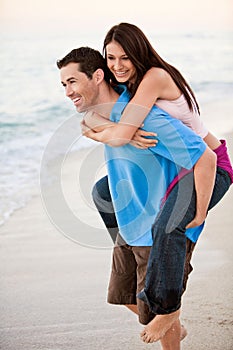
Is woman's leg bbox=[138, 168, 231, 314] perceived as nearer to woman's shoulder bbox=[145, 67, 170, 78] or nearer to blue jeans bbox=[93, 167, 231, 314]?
blue jeans bbox=[93, 167, 231, 314]

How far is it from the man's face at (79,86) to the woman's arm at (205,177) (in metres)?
0.30

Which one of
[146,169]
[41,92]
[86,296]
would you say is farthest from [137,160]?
[41,92]

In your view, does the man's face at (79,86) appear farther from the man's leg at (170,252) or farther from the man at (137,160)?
the man's leg at (170,252)

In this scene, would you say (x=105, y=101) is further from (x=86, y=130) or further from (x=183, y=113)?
(x=183, y=113)

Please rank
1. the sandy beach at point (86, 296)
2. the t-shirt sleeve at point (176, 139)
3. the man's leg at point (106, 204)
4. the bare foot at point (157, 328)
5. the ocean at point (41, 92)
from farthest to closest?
the ocean at point (41, 92)
the sandy beach at point (86, 296)
the man's leg at point (106, 204)
the bare foot at point (157, 328)
the t-shirt sleeve at point (176, 139)

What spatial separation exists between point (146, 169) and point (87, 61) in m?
0.30

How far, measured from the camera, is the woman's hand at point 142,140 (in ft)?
5.21

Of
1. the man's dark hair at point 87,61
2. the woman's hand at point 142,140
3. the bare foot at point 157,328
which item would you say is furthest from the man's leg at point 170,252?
the man's dark hair at point 87,61

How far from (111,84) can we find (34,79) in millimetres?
3655

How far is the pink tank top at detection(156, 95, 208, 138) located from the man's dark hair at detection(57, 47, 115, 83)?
16cm

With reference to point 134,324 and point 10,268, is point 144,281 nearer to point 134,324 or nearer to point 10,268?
point 134,324

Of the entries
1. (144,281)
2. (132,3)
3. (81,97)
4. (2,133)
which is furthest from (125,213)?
(2,133)

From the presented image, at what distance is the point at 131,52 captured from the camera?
1.60 m

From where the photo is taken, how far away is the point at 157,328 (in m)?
1.68
